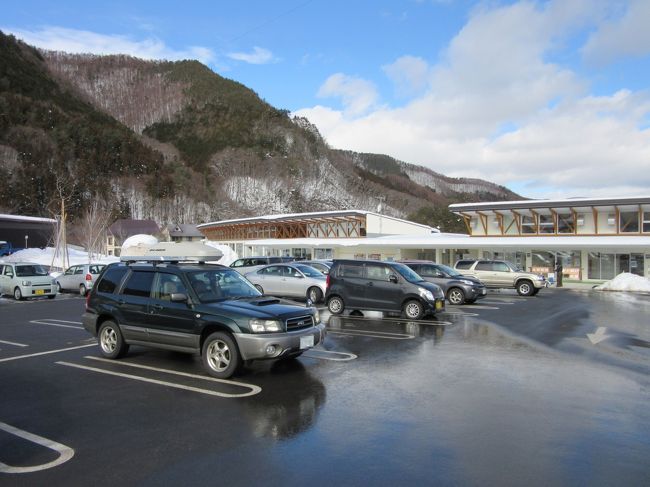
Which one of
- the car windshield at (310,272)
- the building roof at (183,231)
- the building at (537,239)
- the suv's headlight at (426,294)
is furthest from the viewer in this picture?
the building roof at (183,231)

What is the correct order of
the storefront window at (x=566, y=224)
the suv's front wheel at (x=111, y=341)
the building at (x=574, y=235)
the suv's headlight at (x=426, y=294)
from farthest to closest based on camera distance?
1. the storefront window at (x=566, y=224)
2. the building at (x=574, y=235)
3. the suv's headlight at (x=426, y=294)
4. the suv's front wheel at (x=111, y=341)

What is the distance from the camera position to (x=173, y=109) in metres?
192

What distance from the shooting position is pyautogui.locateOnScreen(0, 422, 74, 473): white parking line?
15.2 ft

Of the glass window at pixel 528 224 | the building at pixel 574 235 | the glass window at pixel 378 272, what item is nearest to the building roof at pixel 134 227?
the building at pixel 574 235

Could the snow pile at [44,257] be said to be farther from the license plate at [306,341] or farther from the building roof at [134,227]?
the license plate at [306,341]

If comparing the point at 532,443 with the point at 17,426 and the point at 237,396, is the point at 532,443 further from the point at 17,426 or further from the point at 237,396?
the point at 17,426

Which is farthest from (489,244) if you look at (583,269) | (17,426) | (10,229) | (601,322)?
(10,229)

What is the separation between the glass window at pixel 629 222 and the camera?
118ft

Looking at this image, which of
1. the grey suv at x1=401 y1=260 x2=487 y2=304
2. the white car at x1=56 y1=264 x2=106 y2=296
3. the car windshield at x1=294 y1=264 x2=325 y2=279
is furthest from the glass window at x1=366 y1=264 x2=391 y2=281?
the white car at x1=56 y1=264 x2=106 y2=296

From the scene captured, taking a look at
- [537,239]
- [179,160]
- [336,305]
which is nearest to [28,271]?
[336,305]

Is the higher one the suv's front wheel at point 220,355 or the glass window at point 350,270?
the glass window at point 350,270

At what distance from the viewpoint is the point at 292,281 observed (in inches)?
816

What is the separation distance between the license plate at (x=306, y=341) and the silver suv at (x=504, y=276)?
1926 centimetres

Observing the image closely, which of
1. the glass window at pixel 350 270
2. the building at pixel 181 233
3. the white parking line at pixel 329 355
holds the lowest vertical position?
the white parking line at pixel 329 355
